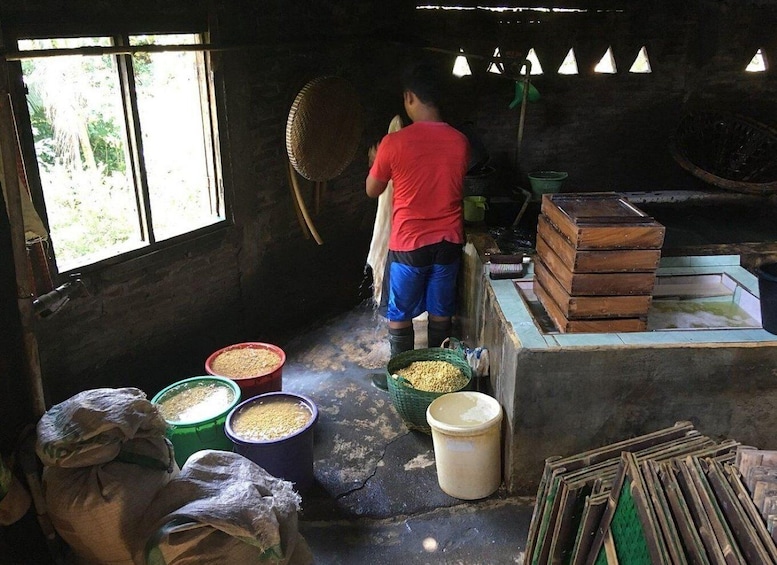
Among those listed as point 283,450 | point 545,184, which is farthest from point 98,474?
point 545,184

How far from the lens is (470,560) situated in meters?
3.09

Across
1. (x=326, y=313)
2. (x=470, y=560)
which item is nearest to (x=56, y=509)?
(x=470, y=560)

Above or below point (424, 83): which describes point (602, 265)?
below

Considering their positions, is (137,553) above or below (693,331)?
below

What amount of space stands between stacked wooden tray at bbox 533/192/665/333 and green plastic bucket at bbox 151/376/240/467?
195 centimetres

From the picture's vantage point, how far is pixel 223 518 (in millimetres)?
2426

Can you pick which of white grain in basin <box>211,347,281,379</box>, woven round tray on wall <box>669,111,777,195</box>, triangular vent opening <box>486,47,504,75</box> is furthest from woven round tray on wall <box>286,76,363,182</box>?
woven round tray on wall <box>669,111,777,195</box>

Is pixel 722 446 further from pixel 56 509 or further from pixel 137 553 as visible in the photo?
pixel 56 509

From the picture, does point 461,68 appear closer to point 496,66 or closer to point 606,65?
point 496,66

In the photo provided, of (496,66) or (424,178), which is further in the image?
(496,66)

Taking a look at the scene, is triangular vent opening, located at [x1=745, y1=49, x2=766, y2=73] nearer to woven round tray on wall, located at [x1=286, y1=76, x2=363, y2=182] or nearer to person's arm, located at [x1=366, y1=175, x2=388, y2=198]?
woven round tray on wall, located at [x1=286, y1=76, x2=363, y2=182]

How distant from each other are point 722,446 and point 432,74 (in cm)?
264

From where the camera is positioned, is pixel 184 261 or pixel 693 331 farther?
pixel 184 261

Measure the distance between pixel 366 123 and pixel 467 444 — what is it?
3.54 metres
